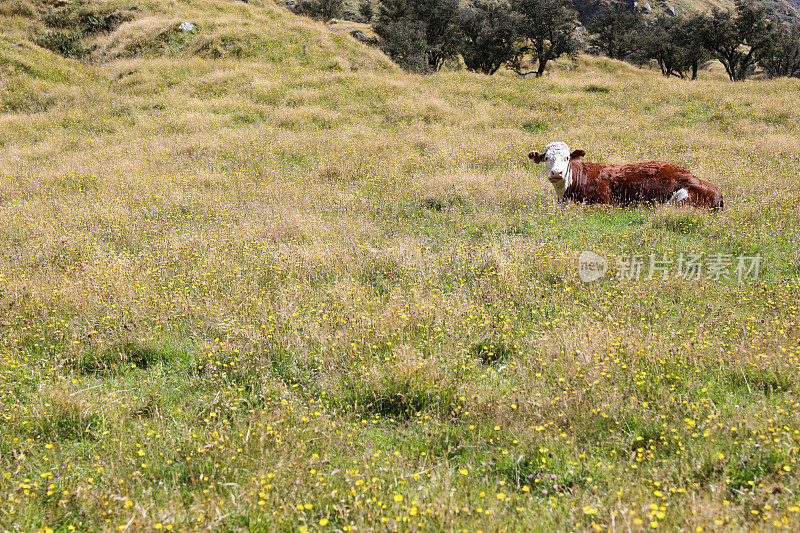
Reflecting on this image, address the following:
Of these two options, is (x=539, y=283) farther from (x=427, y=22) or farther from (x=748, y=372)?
(x=427, y=22)

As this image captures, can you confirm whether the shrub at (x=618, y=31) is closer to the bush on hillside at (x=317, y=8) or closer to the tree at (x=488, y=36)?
the tree at (x=488, y=36)

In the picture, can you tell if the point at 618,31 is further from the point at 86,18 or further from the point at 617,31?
the point at 86,18

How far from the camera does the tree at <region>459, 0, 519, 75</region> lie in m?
37.3

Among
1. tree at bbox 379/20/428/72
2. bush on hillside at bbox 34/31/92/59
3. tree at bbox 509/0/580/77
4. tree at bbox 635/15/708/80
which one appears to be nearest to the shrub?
tree at bbox 635/15/708/80

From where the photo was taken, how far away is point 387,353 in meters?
4.67

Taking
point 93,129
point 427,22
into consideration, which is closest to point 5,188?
point 93,129

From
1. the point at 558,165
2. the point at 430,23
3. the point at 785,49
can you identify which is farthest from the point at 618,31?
the point at 558,165

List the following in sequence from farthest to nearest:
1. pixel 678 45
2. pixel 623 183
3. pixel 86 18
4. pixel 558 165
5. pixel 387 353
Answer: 1. pixel 678 45
2. pixel 86 18
3. pixel 623 183
4. pixel 558 165
5. pixel 387 353

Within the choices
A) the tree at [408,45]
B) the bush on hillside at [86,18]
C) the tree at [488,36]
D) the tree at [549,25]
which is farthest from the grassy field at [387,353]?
the tree at [488,36]

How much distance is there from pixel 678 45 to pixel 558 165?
150ft

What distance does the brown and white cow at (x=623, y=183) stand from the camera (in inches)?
330

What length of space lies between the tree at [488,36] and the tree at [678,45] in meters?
15.3

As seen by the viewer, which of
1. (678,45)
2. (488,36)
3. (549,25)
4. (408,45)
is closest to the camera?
(408,45)

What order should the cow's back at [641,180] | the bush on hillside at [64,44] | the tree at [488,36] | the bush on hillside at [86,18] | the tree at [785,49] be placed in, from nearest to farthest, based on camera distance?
the cow's back at [641,180]
the bush on hillside at [64,44]
the bush on hillside at [86,18]
the tree at [488,36]
the tree at [785,49]
